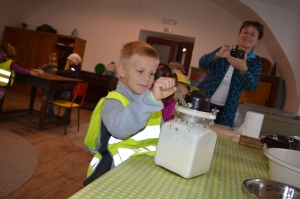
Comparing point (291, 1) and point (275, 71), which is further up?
point (291, 1)

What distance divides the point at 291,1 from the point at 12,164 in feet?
13.5

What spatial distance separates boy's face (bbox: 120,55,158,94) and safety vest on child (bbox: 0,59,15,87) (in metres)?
3.31

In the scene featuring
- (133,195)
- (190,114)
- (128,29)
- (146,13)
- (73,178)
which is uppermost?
(146,13)

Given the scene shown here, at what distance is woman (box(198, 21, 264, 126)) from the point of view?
65.4 inches

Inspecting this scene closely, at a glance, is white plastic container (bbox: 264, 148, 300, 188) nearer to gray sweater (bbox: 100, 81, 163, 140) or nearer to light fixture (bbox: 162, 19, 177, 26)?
gray sweater (bbox: 100, 81, 163, 140)

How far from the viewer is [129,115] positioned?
29.3 inches

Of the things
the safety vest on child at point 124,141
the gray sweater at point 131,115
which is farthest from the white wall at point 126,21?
the gray sweater at point 131,115

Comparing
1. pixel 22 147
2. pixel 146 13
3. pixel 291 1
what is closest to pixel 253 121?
pixel 22 147

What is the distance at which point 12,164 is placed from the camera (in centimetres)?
262

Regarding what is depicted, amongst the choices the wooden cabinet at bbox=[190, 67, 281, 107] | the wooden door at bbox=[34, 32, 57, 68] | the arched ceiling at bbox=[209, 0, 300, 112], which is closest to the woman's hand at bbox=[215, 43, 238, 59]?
the arched ceiling at bbox=[209, 0, 300, 112]

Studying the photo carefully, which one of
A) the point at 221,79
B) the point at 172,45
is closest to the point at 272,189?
the point at 221,79

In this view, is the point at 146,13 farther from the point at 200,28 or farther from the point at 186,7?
the point at 200,28

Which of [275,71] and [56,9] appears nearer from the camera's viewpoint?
[275,71]

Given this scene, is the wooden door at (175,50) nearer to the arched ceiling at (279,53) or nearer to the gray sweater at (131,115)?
the arched ceiling at (279,53)
